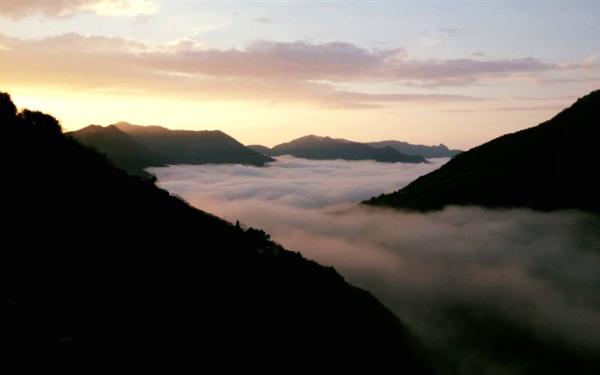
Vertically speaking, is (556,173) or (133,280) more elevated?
(556,173)

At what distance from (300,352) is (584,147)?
184 meters

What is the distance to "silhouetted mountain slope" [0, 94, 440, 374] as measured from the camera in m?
22.4

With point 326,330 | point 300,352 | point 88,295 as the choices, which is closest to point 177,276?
point 88,295

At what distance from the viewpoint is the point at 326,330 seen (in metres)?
41.2

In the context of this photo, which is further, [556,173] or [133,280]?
[556,173]

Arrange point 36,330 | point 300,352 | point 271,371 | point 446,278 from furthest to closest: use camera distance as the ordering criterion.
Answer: point 446,278 → point 300,352 → point 271,371 → point 36,330

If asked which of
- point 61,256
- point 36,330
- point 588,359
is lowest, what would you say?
point 588,359

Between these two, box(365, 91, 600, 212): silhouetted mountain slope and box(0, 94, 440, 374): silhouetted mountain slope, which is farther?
box(365, 91, 600, 212): silhouetted mountain slope

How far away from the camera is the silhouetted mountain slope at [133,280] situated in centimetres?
2238

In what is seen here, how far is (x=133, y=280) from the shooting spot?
90.8 feet

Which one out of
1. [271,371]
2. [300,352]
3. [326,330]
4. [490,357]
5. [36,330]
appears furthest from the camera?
[490,357]

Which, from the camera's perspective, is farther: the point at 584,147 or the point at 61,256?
the point at 584,147

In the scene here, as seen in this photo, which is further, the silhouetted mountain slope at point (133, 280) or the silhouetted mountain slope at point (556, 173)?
the silhouetted mountain slope at point (556, 173)

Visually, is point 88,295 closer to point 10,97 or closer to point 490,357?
point 10,97
